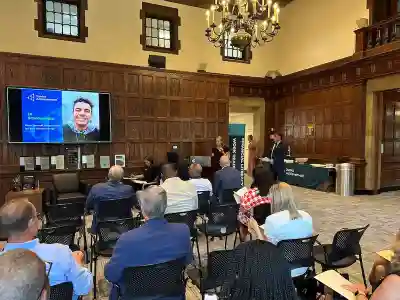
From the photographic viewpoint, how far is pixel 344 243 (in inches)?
110

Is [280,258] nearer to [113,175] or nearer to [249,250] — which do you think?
[249,250]

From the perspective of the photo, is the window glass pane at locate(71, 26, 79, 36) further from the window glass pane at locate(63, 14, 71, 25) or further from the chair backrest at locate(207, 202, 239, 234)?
the chair backrest at locate(207, 202, 239, 234)

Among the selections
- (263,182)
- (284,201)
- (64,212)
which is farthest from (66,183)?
→ (284,201)

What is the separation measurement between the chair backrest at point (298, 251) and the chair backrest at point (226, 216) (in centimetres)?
136

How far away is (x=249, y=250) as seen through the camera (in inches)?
65.7

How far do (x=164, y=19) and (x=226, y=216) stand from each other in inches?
290

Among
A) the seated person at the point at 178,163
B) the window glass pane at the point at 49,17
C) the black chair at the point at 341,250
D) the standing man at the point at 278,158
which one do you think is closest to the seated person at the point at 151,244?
the black chair at the point at 341,250

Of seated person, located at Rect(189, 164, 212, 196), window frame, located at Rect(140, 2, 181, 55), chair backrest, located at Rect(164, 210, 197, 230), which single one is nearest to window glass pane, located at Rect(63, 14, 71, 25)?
window frame, located at Rect(140, 2, 181, 55)

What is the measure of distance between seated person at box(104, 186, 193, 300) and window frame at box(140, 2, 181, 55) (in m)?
7.63

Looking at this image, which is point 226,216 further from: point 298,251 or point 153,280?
point 153,280

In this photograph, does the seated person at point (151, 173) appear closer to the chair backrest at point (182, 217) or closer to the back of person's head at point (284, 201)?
the chair backrest at point (182, 217)

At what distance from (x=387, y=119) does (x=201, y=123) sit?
516 cm

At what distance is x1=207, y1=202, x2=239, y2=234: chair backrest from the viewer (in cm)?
384

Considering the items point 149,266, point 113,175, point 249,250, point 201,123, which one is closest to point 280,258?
point 249,250
